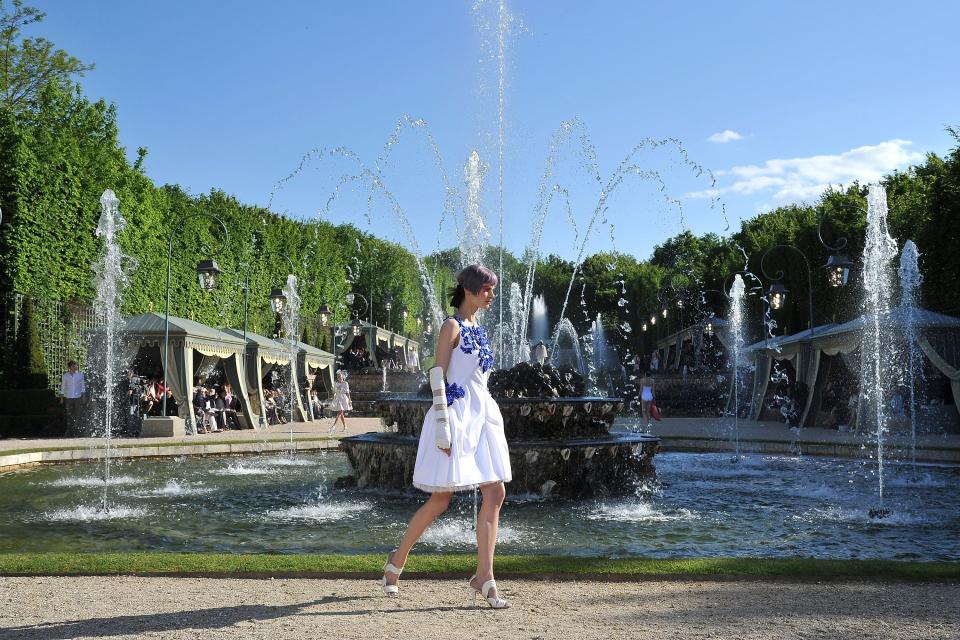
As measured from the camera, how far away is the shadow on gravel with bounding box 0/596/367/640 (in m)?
4.22

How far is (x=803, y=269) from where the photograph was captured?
38.2 metres

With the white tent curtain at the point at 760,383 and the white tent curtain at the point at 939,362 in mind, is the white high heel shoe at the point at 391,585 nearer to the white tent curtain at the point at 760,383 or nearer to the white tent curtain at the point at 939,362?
the white tent curtain at the point at 939,362

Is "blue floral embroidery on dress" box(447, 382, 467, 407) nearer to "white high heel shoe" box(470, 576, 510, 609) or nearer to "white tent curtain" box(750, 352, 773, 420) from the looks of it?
"white high heel shoe" box(470, 576, 510, 609)

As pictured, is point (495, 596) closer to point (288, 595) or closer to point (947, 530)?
point (288, 595)

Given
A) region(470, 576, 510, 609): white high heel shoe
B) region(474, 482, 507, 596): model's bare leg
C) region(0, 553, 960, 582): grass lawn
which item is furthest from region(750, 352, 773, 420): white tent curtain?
region(470, 576, 510, 609): white high heel shoe

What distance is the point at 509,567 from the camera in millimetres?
5781

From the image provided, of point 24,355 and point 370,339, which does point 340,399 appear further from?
point 370,339

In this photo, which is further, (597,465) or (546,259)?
(546,259)

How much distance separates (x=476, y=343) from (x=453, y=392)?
34cm

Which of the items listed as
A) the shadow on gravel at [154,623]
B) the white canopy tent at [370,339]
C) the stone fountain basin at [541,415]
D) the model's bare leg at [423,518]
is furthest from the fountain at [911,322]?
the white canopy tent at [370,339]

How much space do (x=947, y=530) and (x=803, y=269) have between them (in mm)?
31670

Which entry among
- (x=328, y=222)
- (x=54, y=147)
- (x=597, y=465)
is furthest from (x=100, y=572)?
(x=328, y=222)

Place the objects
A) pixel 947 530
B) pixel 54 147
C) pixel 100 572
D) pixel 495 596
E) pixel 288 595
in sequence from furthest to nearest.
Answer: pixel 54 147
pixel 947 530
pixel 100 572
pixel 288 595
pixel 495 596

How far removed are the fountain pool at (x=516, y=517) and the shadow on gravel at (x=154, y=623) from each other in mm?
2464
